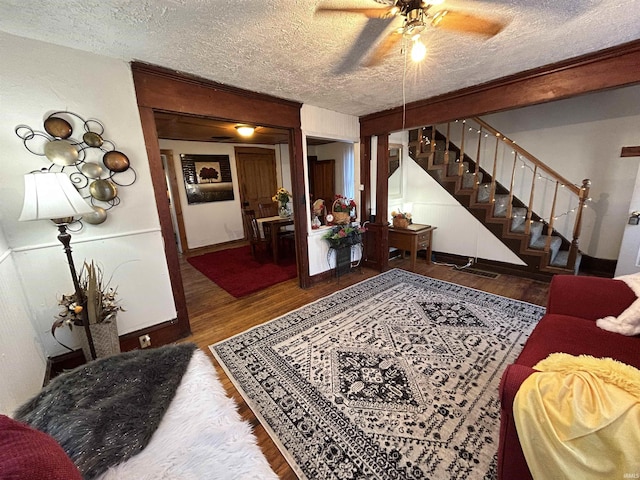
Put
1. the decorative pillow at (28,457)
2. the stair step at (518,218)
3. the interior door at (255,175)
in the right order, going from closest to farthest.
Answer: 1. the decorative pillow at (28,457)
2. the stair step at (518,218)
3. the interior door at (255,175)

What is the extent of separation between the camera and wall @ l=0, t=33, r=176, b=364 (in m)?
1.54

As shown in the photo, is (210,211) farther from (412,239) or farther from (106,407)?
(106,407)

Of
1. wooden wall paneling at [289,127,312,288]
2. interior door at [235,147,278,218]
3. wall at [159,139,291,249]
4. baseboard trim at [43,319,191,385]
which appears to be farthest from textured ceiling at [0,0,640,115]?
interior door at [235,147,278,218]

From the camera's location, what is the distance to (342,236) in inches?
134

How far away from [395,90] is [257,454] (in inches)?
120

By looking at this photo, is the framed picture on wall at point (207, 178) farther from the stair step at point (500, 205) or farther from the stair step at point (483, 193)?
the stair step at point (500, 205)

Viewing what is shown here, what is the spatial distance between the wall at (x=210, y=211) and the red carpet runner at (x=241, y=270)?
620 millimetres

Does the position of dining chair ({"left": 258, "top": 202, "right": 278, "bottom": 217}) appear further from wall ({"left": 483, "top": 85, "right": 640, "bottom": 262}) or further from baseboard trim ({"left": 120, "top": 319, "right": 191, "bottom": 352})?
wall ({"left": 483, "top": 85, "right": 640, "bottom": 262})

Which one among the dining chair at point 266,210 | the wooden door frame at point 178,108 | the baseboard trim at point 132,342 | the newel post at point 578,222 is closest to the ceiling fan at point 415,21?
the wooden door frame at point 178,108

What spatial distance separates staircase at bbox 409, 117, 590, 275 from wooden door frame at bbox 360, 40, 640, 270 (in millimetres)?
1109

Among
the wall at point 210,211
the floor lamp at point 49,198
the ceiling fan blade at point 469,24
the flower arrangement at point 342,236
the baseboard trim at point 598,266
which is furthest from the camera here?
the wall at point 210,211

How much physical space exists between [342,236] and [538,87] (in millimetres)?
2402

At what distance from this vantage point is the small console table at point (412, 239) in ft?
12.2

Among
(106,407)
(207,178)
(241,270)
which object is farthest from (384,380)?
(207,178)
